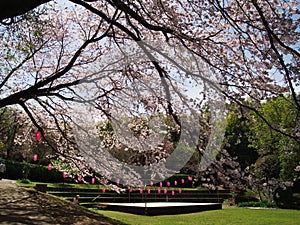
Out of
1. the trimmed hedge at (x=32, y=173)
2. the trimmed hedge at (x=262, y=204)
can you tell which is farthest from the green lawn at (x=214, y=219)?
the trimmed hedge at (x=32, y=173)

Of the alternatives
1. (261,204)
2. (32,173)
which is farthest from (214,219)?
(32,173)

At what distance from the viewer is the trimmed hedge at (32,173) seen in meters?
18.0

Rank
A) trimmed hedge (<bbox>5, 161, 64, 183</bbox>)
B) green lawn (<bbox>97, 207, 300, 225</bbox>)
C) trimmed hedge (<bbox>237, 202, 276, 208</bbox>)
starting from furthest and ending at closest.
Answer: trimmed hedge (<bbox>5, 161, 64, 183</bbox>) < trimmed hedge (<bbox>237, 202, 276, 208</bbox>) < green lawn (<bbox>97, 207, 300, 225</bbox>)

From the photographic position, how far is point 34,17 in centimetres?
561

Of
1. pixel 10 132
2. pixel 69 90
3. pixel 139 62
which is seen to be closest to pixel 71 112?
pixel 69 90

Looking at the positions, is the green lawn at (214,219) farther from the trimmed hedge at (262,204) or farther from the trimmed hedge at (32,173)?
the trimmed hedge at (32,173)

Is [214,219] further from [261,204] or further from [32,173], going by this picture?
[32,173]

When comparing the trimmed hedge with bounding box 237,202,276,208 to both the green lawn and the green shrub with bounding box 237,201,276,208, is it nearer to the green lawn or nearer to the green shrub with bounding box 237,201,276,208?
the green shrub with bounding box 237,201,276,208

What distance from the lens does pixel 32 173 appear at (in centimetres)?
1870

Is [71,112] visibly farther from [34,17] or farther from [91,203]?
[91,203]

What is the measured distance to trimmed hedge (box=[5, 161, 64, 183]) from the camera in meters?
18.0

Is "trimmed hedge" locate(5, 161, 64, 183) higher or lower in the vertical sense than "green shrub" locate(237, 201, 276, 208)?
higher

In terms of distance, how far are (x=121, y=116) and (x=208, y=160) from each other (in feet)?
13.3

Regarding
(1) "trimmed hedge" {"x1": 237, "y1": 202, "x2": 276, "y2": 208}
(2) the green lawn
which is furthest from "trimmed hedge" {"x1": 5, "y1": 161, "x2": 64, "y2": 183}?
(1) "trimmed hedge" {"x1": 237, "y1": 202, "x2": 276, "y2": 208}
